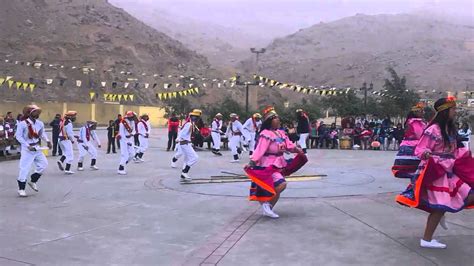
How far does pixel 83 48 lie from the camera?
76.6m

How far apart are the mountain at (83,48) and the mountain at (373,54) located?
87.6 ft

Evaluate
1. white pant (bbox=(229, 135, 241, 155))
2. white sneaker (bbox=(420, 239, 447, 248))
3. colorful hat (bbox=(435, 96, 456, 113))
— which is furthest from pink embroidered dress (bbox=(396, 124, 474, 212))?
white pant (bbox=(229, 135, 241, 155))

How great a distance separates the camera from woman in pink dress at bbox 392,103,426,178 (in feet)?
27.3

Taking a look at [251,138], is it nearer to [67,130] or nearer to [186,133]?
[186,133]

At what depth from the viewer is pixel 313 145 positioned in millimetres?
24891

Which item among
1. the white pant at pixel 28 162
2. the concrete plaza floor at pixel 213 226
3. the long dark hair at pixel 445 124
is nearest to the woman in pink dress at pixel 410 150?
the concrete plaza floor at pixel 213 226

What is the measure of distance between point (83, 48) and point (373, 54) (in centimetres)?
6377

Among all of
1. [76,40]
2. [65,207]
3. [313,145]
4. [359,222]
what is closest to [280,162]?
[359,222]

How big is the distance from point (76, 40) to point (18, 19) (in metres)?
12.9

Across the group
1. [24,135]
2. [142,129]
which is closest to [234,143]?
[142,129]

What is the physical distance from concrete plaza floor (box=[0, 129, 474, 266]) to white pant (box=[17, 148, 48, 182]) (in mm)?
445

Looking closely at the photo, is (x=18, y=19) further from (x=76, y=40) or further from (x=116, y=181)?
(x=116, y=181)

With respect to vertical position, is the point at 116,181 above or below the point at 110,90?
below

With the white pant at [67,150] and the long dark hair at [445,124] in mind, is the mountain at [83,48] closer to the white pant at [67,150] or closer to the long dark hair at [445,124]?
the white pant at [67,150]
